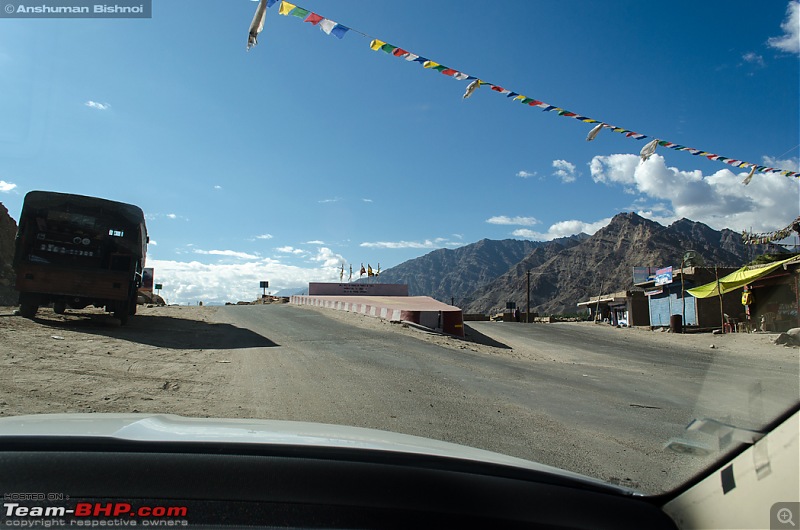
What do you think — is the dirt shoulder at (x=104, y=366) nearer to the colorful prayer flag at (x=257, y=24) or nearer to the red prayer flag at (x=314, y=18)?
the colorful prayer flag at (x=257, y=24)

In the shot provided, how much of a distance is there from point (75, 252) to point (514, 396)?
494 inches

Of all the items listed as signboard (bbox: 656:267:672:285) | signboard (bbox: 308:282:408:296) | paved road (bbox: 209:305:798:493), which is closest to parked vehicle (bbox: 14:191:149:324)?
paved road (bbox: 209:305:798:493)

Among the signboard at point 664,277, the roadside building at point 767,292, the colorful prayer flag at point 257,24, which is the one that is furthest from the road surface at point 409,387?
the signboard at point 664,277

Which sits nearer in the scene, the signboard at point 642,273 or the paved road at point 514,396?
the paved road at point 514,396

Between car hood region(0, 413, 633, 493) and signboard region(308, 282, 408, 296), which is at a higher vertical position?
signboard region(308, 282, 408, 296)

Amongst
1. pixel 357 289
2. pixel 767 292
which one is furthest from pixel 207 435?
pixel 357 289

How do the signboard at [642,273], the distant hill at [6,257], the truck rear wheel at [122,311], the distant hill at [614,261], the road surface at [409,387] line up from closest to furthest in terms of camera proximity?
the road surface at [409,387]
the truck rear wheel at [122,311]
the distant hill at [6,257]
the signboard at [642,273]
the distant hill at [614,261]

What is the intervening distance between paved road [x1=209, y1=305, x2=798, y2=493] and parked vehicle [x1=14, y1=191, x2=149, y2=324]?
4592mm

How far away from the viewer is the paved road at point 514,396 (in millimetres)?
4238

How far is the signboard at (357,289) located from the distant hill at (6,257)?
2264cm

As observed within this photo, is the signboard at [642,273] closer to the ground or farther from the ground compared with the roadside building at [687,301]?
farther from the ground

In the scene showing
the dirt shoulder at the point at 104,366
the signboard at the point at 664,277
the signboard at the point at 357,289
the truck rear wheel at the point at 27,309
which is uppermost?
the signboard at the point at 664,277

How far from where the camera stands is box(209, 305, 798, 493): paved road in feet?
13.9
